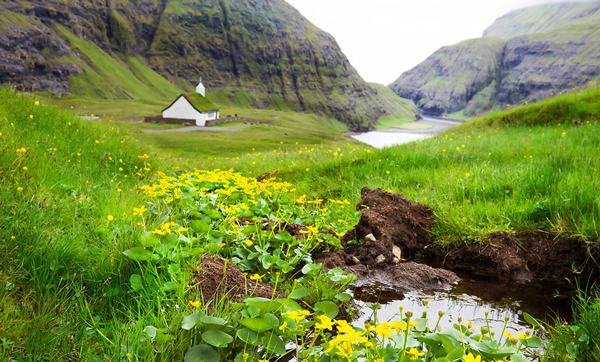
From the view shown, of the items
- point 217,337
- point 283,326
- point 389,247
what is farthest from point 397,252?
point 217,337

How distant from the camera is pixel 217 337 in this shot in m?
2.28

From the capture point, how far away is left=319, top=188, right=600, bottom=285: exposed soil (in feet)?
13.5

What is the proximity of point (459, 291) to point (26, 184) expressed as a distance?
193 inches

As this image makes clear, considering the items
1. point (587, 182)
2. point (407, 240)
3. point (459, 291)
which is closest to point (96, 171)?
point (407, 240)

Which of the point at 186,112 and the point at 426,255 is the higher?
the point at 186,112

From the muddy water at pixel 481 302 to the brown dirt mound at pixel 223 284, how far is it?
0.99m

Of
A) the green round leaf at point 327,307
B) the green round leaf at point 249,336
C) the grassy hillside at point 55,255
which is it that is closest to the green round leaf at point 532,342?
the green round leaf at point 327,307

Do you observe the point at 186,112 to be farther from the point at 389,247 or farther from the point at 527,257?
the point at 527,257

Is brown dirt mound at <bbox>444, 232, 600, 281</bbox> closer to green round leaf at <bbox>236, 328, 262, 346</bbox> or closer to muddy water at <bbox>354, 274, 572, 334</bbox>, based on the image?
muddy water at <bbox>354, 274, 572, 334</bbox>

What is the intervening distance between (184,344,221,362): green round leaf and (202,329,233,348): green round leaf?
0.06 m

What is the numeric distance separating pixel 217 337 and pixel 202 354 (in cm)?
14

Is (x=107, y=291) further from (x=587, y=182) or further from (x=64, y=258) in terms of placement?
(x=587, y=182)

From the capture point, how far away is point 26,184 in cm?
366

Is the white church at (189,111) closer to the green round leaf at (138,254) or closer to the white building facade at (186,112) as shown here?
the white building facade at (186,112)
